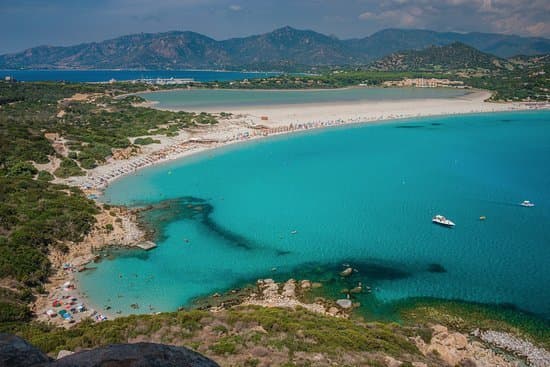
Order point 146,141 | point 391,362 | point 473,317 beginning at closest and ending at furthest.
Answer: point 391,362, point 473,317, point 146,141

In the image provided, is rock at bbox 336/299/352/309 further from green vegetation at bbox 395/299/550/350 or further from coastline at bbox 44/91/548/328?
coastline at bbox 44/91/548/328

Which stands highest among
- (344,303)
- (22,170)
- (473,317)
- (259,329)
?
(22,170)

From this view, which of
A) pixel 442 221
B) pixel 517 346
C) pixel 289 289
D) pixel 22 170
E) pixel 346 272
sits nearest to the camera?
pixel 517 346

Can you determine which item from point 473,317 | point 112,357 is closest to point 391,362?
point 473,317

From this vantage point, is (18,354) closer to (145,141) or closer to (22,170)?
(22,170)

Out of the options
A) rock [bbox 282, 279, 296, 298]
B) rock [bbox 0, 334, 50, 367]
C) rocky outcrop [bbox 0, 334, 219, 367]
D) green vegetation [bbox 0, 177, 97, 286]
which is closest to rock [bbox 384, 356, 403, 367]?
rock [bbox 282, 279, 296, 298]

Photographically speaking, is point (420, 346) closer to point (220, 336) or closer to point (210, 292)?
point (220, 336)

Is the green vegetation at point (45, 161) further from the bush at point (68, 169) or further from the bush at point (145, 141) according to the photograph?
the bush at point (145, 141)

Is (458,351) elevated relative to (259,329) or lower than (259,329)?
lower
